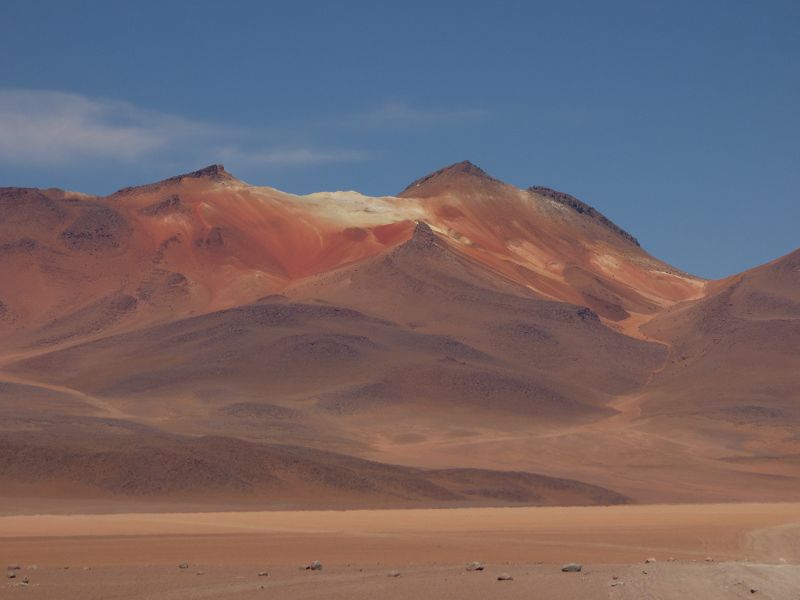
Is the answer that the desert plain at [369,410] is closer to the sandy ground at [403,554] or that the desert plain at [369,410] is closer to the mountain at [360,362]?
the sandy ground at [403,554]

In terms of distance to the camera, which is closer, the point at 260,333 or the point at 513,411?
the point at 513,411

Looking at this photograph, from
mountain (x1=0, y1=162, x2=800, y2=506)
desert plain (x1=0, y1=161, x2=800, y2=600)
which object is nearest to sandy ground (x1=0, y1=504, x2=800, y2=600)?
desert plain (x1=0, y1=161, x2=800, y2=600)

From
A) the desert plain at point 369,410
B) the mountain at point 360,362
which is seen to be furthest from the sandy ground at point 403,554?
the mountain at point 360,362

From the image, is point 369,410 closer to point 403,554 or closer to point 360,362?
point 360,362

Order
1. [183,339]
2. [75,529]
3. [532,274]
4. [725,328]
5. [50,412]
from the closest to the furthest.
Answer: [75,529] → [50,412] → [183,339] → [725,328] → [532,274]

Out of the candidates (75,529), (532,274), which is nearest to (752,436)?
(532,274)

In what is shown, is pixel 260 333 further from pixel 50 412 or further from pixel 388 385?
pixel 50 412

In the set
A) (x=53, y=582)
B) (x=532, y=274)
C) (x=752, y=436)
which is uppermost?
(x=532, y=274)
